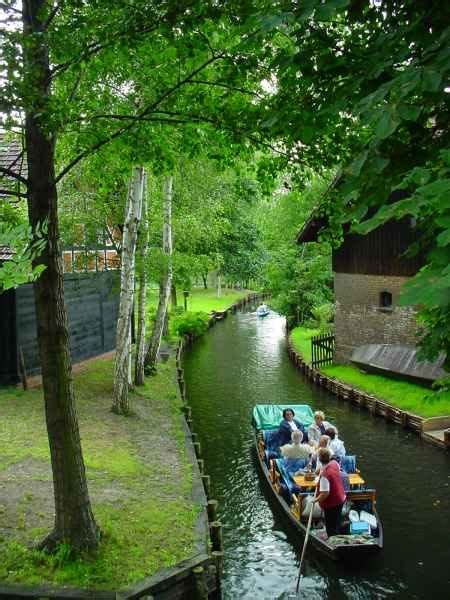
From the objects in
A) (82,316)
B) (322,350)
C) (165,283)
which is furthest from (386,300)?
(82,316)

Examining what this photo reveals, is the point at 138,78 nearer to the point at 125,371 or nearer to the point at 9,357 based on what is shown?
the point at 125,371

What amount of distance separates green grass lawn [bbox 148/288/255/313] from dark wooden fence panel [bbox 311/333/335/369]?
62.9 feet

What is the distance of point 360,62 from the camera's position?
4961mm

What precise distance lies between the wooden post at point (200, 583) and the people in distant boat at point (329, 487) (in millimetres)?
2535

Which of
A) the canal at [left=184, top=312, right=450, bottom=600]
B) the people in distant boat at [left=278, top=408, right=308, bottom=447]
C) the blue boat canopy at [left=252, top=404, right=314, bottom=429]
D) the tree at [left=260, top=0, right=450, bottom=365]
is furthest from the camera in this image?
the blue boat canopy at [left=252, top=404, right=314, bottom=429]

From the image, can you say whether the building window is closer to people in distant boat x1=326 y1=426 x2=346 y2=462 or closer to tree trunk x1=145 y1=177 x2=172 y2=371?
tree trunk x1=145 y1=177 x2=172 y2=371

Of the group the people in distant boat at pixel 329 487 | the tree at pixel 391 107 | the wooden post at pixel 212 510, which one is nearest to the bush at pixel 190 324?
the wooden post at pixel 212 510

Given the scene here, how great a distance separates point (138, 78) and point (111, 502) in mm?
7117

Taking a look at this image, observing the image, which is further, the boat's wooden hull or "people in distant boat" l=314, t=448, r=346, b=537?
the boat's wooden hull

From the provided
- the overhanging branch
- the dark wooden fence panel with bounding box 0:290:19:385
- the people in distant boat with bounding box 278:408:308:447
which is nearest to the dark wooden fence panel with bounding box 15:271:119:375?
the dark wooden fence panel with bounding box 0:290:19:385

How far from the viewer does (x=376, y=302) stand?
989 inches

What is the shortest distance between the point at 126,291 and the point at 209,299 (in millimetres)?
41019

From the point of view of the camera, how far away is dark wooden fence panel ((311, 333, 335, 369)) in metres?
28.4

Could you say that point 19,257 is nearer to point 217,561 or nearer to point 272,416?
point 217,561
